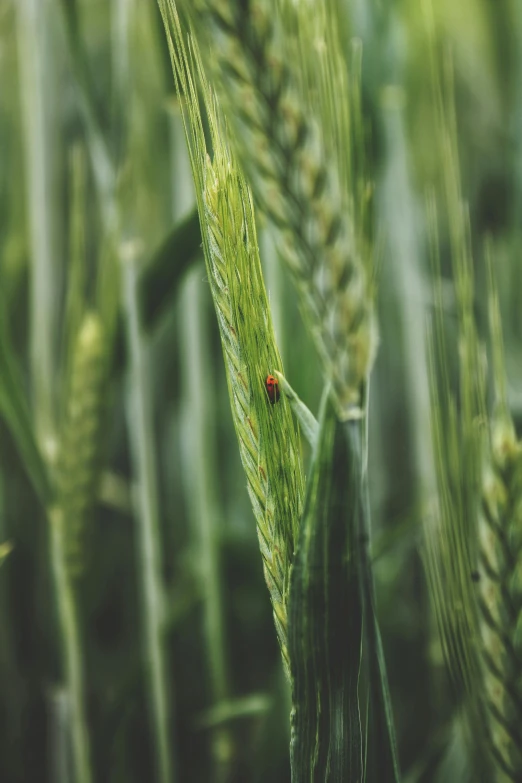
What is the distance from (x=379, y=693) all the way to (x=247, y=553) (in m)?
0.55

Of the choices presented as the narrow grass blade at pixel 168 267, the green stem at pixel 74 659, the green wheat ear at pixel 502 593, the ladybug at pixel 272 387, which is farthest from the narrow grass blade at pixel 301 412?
the green stem at pixel 74 659

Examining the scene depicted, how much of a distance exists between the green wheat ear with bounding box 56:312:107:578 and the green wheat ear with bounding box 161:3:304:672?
0.26 meters

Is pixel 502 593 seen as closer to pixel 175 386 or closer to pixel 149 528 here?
pixel 149 528

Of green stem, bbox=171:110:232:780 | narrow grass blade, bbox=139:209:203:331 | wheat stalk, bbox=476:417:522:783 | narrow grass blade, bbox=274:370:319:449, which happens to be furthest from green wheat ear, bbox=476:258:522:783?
green stem, bbox=171:110:232:780

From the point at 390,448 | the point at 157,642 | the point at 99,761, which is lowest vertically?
the point at 99,761

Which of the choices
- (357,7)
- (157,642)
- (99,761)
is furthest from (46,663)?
(357,7)

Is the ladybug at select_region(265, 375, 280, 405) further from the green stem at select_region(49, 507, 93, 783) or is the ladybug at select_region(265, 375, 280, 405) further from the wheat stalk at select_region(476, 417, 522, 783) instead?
the green stem at select_region(49, 507, 93, 783)

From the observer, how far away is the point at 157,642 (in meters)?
0.61

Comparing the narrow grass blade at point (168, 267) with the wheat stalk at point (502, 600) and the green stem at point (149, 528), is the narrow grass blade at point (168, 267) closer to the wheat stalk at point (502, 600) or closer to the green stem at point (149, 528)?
the green stem at point (149, 528)

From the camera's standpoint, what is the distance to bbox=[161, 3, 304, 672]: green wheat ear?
0.30 m

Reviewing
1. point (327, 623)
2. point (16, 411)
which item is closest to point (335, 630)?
point (327, 623)

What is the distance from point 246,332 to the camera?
30cm

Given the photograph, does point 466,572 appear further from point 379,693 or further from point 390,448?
point 390,448

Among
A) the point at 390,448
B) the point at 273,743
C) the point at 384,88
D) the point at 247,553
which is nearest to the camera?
the point at 273,743
